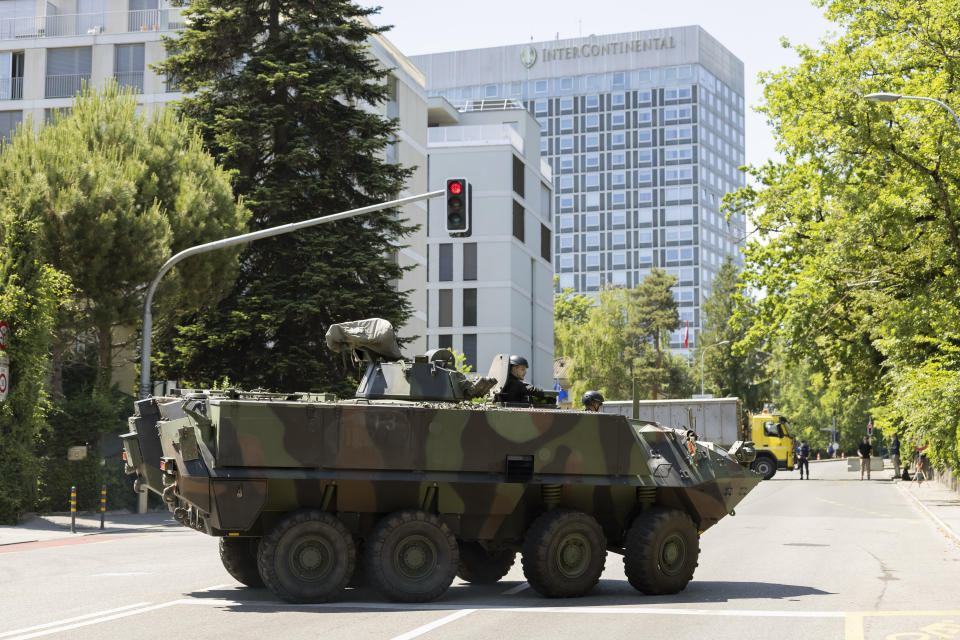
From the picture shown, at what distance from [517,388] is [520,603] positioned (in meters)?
2.63

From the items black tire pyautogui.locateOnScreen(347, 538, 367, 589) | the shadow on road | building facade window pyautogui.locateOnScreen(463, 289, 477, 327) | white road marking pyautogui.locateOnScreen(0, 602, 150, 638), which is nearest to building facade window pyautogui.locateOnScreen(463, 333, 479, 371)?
building facade window pyautogui.locateOnScreen(463, 289, 477, 327)

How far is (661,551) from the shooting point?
13.4 meters

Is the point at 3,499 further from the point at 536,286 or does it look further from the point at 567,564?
the point at 536,286

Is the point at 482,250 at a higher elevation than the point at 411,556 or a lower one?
higher

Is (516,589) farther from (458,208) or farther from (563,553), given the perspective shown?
(458,208)

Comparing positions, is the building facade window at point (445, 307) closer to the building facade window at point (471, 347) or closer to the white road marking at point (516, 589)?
the building facade window at point (471, 347)

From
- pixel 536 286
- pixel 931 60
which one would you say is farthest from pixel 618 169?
pixel 931 60

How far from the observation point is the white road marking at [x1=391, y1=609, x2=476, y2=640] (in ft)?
32.6

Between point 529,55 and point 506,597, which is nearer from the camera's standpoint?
point 506,597

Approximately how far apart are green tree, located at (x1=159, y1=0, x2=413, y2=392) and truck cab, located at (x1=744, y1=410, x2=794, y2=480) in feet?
78.5

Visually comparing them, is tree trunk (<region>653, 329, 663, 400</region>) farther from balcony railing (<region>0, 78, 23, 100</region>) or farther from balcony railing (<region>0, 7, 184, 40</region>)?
balcony railing (<region>0, 78, 23, 100</region>)

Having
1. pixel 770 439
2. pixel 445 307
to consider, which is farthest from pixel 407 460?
pixel 445 307

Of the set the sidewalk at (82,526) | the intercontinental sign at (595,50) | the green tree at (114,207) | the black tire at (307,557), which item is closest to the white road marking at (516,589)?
the black tire at (307,557)

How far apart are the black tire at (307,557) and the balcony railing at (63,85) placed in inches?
1564
